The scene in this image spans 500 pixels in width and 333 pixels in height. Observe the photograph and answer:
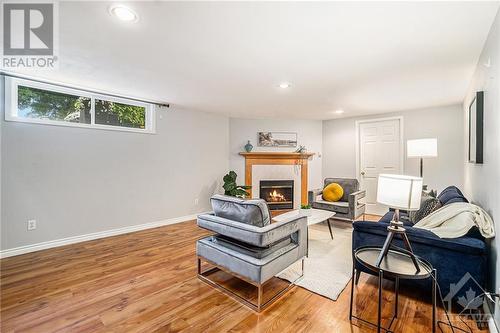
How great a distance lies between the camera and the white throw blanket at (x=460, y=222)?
1840mm

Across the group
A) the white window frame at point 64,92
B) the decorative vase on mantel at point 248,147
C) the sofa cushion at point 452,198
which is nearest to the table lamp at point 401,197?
the sofa cushion at point 452,198

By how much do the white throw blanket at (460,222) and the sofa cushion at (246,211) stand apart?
4.86 ft

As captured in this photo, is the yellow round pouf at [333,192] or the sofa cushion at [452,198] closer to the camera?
the sofa cushion at [452,198]

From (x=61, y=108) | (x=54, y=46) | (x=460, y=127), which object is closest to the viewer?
(x=54, y=46)

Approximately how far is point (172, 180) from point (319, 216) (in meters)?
2.80

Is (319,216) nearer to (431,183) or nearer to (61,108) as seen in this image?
(431,183)

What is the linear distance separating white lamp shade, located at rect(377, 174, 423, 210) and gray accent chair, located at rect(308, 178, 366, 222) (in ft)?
7.53

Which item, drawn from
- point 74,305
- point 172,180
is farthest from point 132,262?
point 172,180

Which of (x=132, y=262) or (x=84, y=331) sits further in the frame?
(x=132, y=262)

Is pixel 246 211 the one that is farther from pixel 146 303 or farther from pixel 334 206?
pixel 334 206

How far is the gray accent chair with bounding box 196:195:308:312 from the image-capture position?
6.25 feet

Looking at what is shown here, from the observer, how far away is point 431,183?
455cm

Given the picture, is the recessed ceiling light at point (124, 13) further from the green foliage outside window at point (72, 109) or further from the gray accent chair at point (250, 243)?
the green foliage outside window at point (72, 109)

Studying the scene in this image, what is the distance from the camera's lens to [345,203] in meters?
4.18
